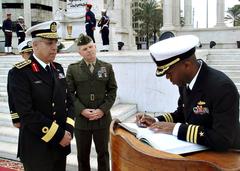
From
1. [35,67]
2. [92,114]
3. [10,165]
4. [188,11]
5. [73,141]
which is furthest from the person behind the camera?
[188,11]

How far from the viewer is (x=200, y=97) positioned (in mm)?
2084

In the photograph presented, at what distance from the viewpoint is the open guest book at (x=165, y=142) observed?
6.11ft

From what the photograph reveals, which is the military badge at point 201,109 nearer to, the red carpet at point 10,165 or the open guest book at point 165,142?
the open guest book at point 165,142

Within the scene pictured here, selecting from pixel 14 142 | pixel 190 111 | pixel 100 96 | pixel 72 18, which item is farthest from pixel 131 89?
pixel 72 18

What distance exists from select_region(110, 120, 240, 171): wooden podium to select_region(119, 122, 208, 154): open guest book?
4 cm

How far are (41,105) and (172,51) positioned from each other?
1.48 meters

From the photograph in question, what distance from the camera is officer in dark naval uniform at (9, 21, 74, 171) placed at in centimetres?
294

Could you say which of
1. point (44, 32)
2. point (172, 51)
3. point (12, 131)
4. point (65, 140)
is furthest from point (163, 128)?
point (12, 131)

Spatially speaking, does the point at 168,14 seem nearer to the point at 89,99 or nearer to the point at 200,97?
the point at 89,99

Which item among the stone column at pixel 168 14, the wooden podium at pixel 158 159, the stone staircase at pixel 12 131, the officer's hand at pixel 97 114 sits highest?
the stone column at pixel 168 14

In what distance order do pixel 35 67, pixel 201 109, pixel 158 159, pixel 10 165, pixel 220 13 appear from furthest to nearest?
pixel 220 13 < pixel 10 165 < pixel 35 67 < pixel 201 109 < pixel 158 159

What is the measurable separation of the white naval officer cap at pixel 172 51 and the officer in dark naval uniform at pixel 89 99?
89.0 inches

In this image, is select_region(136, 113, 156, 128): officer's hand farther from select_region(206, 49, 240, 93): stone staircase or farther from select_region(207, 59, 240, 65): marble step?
select_region(207, 59, 240, 65): marble step

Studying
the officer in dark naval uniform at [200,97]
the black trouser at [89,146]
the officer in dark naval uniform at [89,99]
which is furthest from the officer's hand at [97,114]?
the officer in dark naval uniform at [200,97]
